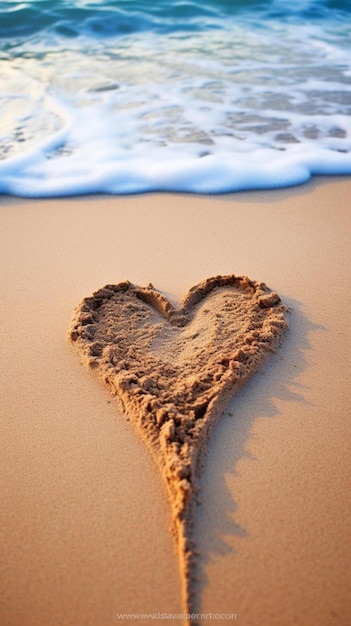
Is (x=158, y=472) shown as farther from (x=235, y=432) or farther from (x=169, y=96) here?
(x=169, y=96)

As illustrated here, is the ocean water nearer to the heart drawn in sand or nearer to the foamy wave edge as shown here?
the foamy wave edge

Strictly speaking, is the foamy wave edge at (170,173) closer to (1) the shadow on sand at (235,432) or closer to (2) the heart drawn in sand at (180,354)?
(2) the heart drawn in sand at (180,354)

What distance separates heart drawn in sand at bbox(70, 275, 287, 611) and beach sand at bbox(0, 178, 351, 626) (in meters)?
0.05

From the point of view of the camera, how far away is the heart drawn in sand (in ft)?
4.37

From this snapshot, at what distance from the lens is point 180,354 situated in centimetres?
164

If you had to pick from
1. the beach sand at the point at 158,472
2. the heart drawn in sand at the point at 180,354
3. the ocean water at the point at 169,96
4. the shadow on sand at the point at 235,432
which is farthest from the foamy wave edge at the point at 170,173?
the shadow on sand at the point at 235,432

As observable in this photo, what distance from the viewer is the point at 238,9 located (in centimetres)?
674

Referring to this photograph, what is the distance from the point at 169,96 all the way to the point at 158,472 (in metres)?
3.47

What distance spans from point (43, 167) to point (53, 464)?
2.11 m

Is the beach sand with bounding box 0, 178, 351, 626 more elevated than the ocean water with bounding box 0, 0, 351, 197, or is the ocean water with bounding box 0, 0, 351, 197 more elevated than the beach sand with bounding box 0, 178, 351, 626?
the ocean water with bounding box 0, 0, 351, 197

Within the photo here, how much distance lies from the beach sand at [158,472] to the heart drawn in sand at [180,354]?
0.15ft

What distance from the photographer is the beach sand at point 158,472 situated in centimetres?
111

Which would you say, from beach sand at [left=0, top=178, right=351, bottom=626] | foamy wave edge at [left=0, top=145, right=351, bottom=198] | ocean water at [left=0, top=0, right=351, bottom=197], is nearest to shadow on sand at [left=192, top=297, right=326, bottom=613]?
beach sand at [left=0, top=178, right=351, bottom=626]

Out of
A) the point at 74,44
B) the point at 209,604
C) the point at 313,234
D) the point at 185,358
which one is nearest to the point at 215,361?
the point at 185,358
